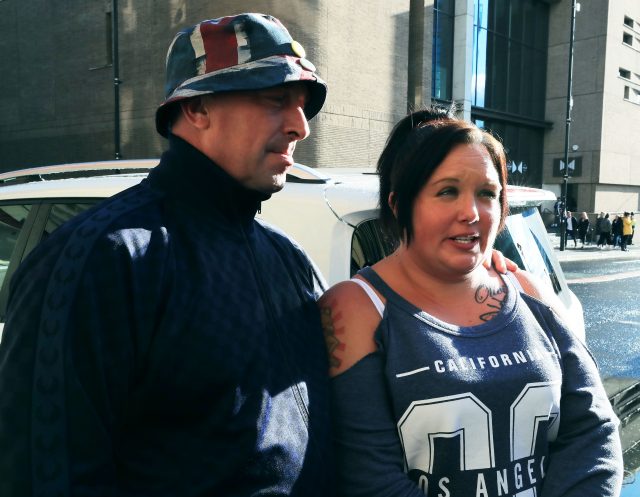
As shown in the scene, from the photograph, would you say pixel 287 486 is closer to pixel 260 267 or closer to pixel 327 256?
pixel 260 267

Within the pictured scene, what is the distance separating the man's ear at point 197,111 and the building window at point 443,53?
25799 millimetres

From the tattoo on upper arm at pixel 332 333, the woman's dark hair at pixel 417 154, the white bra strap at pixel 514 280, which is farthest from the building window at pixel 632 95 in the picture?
the tattoo on upper arm at pixel 332 333

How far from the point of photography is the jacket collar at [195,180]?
1445 millimetres

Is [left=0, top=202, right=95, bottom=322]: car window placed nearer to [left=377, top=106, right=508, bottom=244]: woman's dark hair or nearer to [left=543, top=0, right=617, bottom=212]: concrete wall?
[left=377, top=106, right=508, bottom=244]: woman's dark hair

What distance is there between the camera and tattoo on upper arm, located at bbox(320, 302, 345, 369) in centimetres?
167

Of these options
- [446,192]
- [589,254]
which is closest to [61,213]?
[446,192]

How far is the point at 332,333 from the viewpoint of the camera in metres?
1.71

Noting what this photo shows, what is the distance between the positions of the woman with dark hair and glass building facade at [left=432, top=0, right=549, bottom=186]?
26296 millimetres

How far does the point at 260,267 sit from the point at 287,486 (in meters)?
0.51

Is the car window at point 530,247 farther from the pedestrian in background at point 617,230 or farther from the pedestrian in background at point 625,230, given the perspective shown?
the pedestrian in background at point 617,230

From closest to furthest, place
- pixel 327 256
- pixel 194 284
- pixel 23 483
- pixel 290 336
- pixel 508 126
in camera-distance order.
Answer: pixel 23 483, pixel 194 284, pixel 290 336, pixel 327 256, pixel 508 126

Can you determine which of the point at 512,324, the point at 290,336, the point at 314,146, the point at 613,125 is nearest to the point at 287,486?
the point at 290,336

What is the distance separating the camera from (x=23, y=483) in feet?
3.55

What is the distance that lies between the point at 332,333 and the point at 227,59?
2.52 ft
